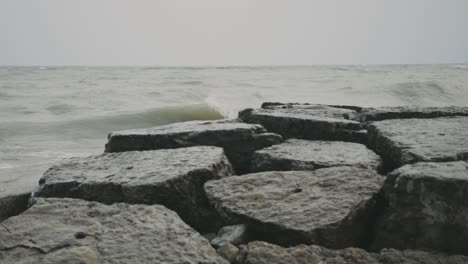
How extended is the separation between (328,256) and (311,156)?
73 cm

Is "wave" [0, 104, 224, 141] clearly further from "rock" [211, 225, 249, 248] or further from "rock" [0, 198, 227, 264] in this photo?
"rock" [211, 225, 249, 248]

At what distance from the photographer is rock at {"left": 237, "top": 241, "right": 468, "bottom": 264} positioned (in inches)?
46.3

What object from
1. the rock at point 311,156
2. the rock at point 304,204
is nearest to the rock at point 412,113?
the rock at point 311,156

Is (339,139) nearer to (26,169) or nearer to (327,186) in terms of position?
(327,186)

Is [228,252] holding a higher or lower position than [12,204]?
higher

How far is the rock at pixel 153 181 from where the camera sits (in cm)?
153

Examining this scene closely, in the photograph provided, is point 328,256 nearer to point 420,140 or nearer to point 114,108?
point 420,140

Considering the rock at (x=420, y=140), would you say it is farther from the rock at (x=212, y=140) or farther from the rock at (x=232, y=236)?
the rock at (x=232, y=236)

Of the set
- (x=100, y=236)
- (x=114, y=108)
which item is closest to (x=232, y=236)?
(x=100, y=236)

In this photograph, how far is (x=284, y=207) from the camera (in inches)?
55.4

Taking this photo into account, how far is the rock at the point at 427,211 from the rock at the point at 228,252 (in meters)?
0.45

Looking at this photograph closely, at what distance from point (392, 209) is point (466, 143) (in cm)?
64

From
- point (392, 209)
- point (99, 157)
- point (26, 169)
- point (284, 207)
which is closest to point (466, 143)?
point (392, 209)

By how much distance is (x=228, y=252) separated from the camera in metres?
1.22
